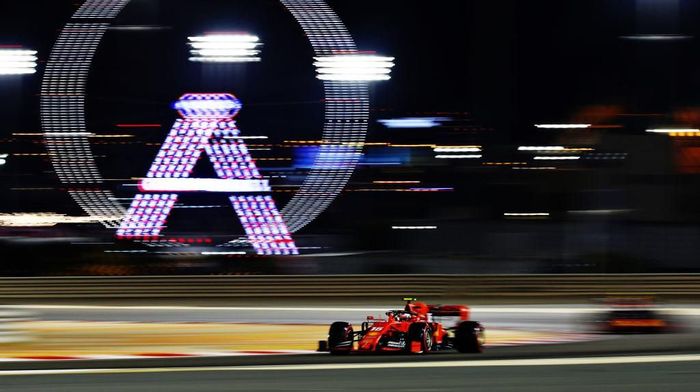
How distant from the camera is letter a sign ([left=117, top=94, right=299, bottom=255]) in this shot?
28812 mm

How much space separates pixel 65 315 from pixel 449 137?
80.2ft

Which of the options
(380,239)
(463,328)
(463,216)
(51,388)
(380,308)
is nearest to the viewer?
(51,388)

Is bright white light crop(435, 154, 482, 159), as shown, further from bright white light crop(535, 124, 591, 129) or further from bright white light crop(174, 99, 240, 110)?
bright white light crop(174, 99, 240, 110)

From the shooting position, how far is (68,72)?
90.1ft

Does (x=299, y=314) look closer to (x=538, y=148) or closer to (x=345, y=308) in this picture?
(x=345, y=308)

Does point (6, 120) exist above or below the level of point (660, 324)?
above

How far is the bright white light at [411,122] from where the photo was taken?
134ft

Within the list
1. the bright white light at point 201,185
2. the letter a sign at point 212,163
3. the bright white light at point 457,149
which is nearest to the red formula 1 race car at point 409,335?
the letter a sign at point 212,163

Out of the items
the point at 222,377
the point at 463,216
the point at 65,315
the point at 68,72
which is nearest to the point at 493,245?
the point at 463,216

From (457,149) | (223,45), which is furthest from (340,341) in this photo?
(457,149)

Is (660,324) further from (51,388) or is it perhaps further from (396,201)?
(396,201)

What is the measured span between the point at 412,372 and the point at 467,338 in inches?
51.5

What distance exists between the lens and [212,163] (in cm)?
3012

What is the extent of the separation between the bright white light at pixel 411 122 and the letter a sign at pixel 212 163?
11.5 meters
